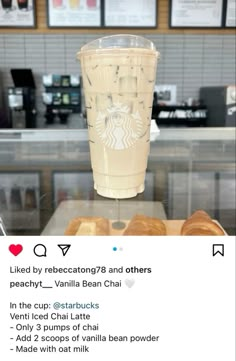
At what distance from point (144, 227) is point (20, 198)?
44cm

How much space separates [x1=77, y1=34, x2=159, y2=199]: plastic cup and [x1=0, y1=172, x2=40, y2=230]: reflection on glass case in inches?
11.0

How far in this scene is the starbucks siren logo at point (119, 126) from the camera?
47cm

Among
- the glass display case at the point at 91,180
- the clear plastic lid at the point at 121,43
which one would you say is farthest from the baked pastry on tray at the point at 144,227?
the clear plastic lid at the point at 121,43

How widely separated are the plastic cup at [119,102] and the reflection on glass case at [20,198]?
0.28 m

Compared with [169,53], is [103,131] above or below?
below

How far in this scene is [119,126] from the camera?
0.48 m

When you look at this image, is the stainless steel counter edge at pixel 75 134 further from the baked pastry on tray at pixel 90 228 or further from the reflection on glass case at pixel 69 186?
the baked pastry on tray at pixel 90 228

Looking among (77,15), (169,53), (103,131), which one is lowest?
(103,131)
